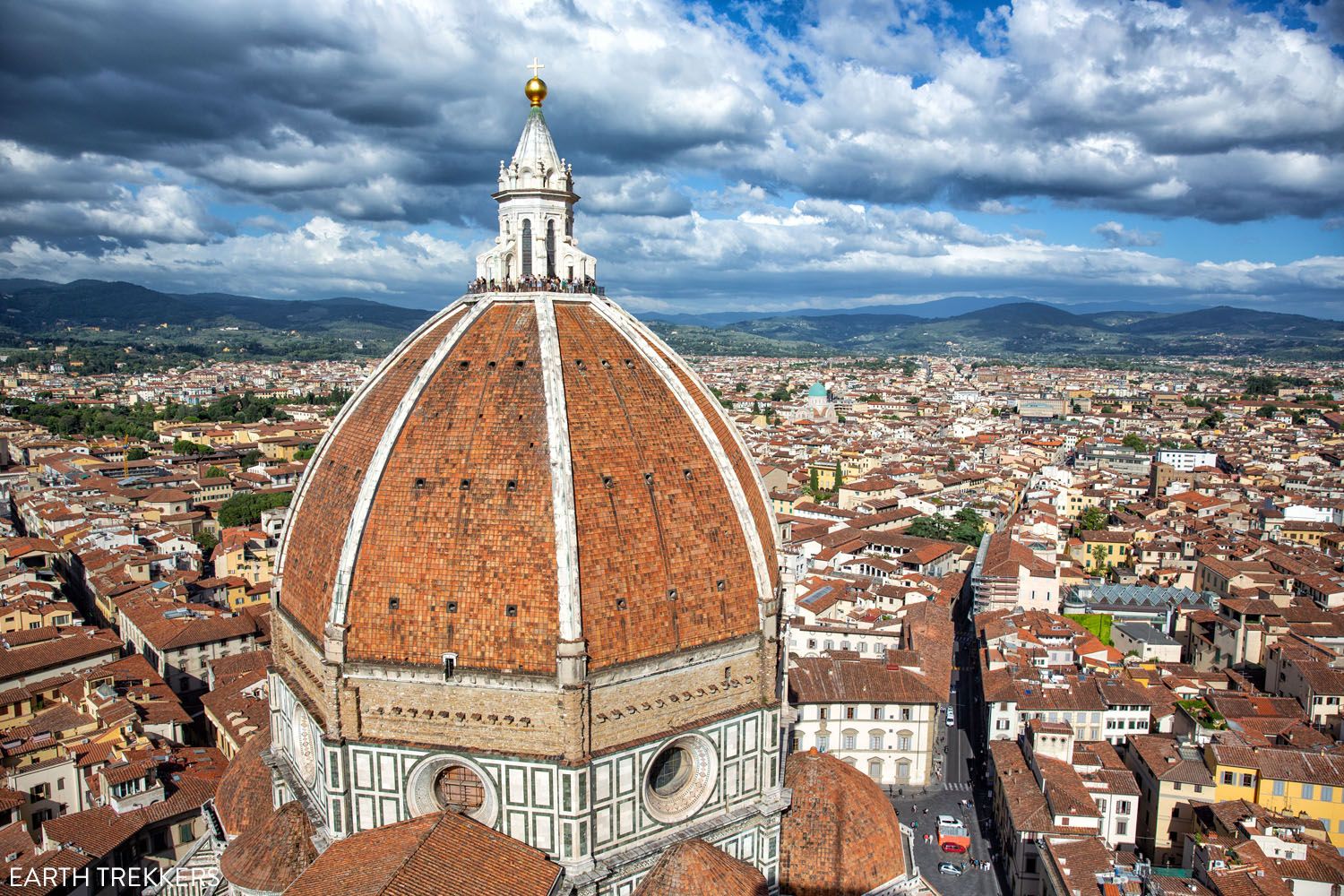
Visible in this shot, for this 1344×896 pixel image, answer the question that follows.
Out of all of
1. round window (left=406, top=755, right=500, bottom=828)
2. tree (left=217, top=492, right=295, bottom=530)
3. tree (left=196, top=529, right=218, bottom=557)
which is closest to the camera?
round window (left=406, top=755, right=500, bottom=828)

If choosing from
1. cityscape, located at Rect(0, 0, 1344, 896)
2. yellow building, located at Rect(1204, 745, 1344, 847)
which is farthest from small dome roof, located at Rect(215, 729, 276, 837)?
yellow building, located at Rect(1204, 745, 1344, 847)

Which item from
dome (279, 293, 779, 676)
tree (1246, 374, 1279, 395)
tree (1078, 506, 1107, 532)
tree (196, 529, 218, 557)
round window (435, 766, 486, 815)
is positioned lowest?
tree (196, 529, 218, 557)

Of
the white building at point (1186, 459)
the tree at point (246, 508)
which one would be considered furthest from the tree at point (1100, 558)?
the tree at point (246, 508)

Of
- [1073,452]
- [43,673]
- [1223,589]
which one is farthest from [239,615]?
[1073,452]

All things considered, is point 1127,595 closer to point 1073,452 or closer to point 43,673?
point 43,673

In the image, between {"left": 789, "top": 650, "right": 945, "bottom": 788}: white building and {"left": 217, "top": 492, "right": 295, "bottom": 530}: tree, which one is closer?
{"left": 789, "top": 650, "right": 945, "bottom": 788}: white building

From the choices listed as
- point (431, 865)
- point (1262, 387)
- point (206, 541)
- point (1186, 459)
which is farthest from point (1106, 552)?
point (1262, 387)

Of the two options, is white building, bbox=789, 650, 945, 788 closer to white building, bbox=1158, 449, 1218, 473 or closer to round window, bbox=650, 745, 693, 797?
round window, bbox=650, 745, 693, 797
